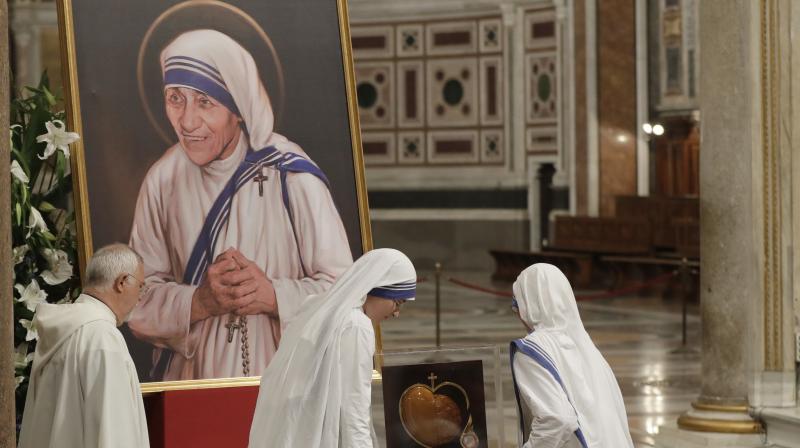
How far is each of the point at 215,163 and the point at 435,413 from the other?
6.35 feet

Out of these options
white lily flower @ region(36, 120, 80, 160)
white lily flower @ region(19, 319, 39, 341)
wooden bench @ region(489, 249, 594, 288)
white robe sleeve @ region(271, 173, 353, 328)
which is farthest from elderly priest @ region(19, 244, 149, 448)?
wooden bench @ region(489, 249, 594, 288)

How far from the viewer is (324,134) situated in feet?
19.6

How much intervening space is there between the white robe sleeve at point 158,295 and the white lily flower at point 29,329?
0.49 meters

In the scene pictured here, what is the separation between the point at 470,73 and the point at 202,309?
1747cm

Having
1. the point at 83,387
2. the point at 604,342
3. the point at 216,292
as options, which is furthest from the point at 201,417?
the point at 604,342

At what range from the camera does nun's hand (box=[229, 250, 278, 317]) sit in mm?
5684

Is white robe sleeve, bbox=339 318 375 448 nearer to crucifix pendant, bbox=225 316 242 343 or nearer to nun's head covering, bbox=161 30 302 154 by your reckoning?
crucifix pendant, bbox=225 316 242 343

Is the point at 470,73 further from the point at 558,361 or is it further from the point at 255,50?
the point at 558,361

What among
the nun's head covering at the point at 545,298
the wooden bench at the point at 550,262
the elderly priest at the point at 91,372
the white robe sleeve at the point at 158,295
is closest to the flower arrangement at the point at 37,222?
the white robe sleeve at the point at 158,295

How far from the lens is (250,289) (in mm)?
5699

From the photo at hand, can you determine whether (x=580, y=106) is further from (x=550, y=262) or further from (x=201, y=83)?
(x=201, y=83)

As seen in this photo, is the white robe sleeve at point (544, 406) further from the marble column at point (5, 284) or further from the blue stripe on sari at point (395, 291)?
the marble column at point (5, 284)

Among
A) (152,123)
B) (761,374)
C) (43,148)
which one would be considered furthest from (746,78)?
(43,148)

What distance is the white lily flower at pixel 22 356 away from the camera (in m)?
5.18
